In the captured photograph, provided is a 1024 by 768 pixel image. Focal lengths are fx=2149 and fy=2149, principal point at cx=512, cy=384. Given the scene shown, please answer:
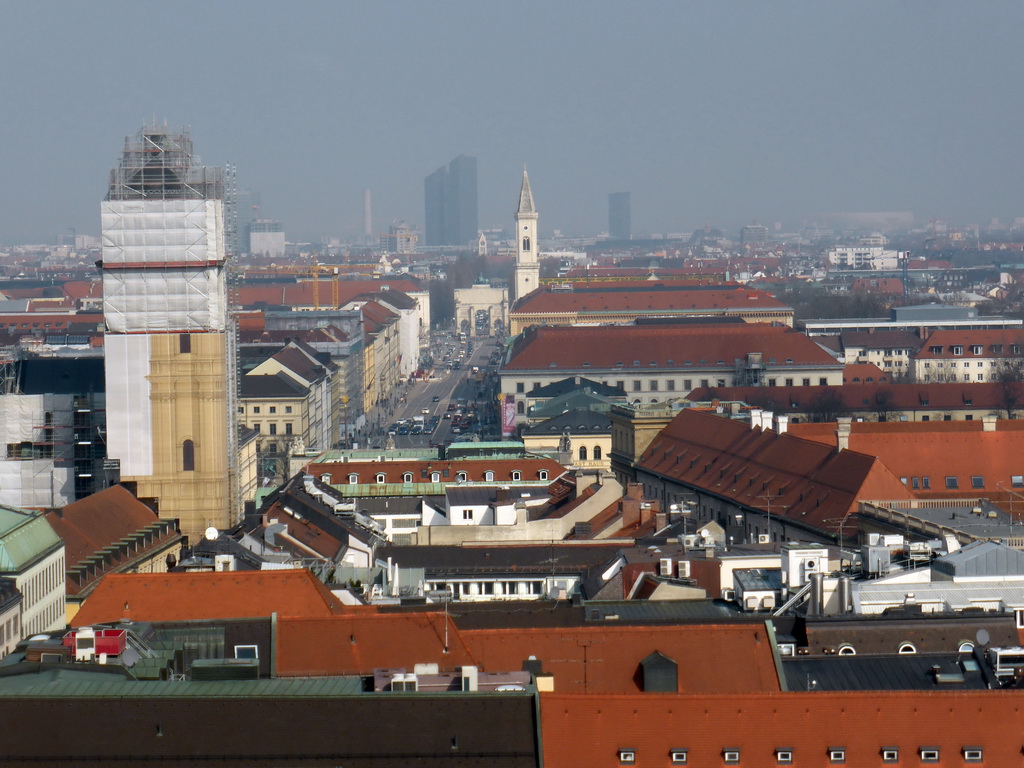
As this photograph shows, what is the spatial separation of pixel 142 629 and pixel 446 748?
12.0 meters

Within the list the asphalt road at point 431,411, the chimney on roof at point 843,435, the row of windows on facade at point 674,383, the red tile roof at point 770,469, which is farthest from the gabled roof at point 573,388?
the chimney on roof at point 843,435

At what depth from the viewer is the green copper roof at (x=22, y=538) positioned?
5844 centimetres

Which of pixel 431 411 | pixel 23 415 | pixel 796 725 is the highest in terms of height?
pixel 23 415

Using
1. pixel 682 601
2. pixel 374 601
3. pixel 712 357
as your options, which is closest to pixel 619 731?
pixel 682 601

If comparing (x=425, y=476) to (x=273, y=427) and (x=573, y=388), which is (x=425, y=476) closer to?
(x=273, y=427)

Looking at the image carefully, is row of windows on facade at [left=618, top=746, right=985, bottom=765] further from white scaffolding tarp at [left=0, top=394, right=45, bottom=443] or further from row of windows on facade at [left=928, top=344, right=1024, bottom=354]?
row of windows on facade at [left=928, top=344, right=1024, bottom=354]

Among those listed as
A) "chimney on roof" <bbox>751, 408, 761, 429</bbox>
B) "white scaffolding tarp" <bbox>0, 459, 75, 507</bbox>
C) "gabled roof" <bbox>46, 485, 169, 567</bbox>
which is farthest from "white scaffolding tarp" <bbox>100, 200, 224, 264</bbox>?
"chimney on roof" <bbox>751, 408, 761, 429</bbox>

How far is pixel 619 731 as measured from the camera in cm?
3375

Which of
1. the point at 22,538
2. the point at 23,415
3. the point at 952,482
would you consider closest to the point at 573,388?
the point at 23,415

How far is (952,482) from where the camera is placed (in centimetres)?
8300

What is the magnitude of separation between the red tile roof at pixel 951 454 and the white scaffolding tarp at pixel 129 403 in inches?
1067

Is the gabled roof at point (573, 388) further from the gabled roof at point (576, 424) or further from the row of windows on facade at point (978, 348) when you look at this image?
the row of windows on facade at point (978, 348)

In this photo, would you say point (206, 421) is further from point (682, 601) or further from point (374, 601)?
point (682, 601)

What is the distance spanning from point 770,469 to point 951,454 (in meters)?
7.07
